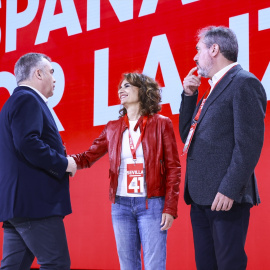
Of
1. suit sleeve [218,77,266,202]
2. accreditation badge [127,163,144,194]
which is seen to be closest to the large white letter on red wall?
accreditation badge [127,163,144,194]

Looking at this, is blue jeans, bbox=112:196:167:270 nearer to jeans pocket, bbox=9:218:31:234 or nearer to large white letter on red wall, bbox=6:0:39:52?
jeans pocket, bbox=9:218:31:234

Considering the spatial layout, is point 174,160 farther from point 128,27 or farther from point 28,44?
point 28,44

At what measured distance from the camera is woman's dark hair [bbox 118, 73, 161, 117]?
2.34m

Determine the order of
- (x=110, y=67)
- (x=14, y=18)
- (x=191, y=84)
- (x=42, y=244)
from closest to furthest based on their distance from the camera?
(x=42, y=244) → (x=191, y=84) → (x=110, y=67) → (x=14, y=18)

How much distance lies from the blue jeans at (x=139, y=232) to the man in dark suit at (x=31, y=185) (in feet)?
1.00

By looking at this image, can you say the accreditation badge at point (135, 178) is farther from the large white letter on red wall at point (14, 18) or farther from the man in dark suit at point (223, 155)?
the large white letter on red wall at point (14, 18)

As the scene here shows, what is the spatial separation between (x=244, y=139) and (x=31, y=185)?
100cm

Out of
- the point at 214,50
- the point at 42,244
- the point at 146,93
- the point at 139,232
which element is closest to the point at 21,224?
the point at 42,244

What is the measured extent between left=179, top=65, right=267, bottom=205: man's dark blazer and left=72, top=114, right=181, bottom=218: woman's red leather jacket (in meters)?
0.26

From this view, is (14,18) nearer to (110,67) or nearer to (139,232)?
(110,67)

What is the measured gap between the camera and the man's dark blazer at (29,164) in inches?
73.6

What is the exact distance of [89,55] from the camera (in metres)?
3.85

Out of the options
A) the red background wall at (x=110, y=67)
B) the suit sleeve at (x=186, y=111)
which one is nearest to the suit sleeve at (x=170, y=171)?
the suit sleeve at (x=186, y=111)

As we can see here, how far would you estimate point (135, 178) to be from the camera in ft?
7.02
